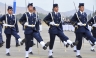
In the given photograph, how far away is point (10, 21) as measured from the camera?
14156 mm

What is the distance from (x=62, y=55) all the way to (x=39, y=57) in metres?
1.14

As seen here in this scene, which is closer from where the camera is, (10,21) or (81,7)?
(81,7)

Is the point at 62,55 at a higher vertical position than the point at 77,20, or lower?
lower

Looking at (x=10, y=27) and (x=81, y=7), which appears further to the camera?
(x=10, y=27)

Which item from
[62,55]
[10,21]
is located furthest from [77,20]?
[10,21]

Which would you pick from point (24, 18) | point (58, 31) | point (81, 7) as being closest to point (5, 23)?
point (24, 18)

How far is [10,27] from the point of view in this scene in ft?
46.6

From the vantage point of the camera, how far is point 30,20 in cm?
1284

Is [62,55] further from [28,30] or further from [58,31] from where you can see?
[28,30]

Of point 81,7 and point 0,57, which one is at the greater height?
point 81,7

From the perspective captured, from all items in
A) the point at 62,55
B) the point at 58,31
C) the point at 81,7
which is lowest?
the point at 62,55

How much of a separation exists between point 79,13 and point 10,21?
2946 mm

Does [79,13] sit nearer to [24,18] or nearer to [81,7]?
[81,7]

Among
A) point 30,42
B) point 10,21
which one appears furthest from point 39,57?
point 10,21
